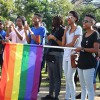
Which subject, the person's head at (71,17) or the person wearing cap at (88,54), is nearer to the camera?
the person wearing cap at (88,54)

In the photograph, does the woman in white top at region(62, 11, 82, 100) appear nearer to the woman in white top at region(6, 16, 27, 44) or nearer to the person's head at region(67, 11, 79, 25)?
the person's head at region(67, 11, 79, 25)

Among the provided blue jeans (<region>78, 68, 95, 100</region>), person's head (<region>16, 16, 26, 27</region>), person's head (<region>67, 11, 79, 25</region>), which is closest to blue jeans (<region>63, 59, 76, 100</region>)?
blue jeans (<region>78, 68, 95, 100</region>)

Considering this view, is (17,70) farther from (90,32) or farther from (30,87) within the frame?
(90,32)

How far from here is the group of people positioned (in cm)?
607

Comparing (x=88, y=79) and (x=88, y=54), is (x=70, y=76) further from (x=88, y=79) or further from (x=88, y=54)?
(x=88, y=54)

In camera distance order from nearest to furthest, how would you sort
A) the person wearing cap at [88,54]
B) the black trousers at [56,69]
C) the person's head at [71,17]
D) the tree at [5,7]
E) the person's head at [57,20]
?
the person wearing cap at [88,54] < the person's head at [71,17] < the person's head at [57,20] < the black trousers at [56,69] < the tree at [5,7]

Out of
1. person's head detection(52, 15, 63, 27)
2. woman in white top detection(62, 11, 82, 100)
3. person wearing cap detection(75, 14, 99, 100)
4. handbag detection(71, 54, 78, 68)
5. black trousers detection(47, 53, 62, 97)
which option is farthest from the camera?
black trousers detection(47, 53, 62, 97)

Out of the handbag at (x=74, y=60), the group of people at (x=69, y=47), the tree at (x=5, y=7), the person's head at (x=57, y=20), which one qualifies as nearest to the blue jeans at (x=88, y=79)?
the group of people at (x=69, y=47)

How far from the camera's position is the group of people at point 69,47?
19.9ft

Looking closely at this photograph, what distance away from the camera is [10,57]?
246 inches

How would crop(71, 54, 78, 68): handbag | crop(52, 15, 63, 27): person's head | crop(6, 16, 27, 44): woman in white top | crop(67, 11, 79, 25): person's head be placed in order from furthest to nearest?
1. crop(6, 16, 27, 44): woman in white top
2. crop(52, 15, 63, 27): person's head
3. crop(67, 11, 79, 25): person's head
4. crop(71, 54, 78, 68): handbag

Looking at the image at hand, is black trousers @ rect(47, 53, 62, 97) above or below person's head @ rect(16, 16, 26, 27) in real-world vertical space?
below

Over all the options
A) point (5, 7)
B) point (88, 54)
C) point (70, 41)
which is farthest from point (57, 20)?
point (5, 7)

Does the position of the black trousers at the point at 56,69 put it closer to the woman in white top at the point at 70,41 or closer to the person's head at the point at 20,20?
the woman in white top at the point at 70,41
